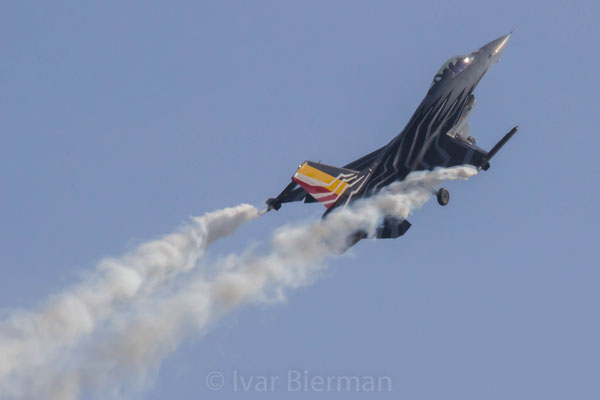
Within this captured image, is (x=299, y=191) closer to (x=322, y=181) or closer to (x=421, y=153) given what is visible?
(x=322, y=181)

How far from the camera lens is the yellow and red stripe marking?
43.6 metres

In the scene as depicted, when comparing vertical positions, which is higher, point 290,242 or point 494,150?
point 494,150

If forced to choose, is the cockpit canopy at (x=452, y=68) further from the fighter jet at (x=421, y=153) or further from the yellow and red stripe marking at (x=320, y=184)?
the yellow and red stripe marking at (x=320, y=184)

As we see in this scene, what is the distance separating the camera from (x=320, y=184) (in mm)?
43938

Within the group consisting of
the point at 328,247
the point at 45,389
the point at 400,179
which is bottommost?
the point at 45,389

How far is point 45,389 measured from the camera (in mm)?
38125

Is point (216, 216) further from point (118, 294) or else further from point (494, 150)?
point (494, 150)

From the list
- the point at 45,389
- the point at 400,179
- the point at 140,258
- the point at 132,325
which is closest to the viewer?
the point at 45,389

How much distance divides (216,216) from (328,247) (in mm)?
4758

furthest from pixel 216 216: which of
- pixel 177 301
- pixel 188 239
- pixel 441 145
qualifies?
pixel 441 145

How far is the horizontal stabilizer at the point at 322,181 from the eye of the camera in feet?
A: 143

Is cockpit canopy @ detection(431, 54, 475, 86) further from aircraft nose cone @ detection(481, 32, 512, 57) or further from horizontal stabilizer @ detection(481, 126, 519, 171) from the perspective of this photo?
horizontal stabilizer @ detection(481, 126, 519, 171)

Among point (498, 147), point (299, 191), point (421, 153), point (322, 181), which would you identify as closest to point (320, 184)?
point (322, 181)

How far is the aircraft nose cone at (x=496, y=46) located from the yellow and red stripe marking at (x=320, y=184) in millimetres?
10326
